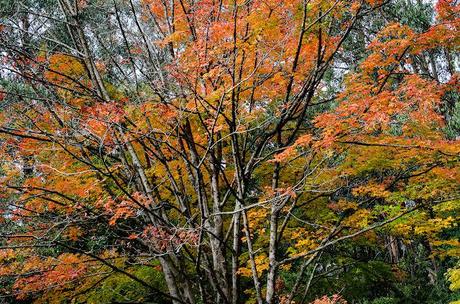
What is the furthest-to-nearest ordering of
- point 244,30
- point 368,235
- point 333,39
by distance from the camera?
point 368,235, point 333,39, point 244,30

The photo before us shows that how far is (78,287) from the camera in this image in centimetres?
809

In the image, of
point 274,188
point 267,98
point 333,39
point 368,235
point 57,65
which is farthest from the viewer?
point 368,235

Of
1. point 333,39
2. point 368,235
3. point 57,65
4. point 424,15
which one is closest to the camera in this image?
point 333,39

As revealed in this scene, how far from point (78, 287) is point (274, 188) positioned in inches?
191

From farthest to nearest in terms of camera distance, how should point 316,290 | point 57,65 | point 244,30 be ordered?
point 316,290, point 57,65, point 244,30

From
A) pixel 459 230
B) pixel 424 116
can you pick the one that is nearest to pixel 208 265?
pixel 424 116

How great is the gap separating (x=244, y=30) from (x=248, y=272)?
14.3 ft

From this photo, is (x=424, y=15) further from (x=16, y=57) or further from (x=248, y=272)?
(x=16, y=57)

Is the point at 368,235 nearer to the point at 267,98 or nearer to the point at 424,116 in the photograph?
the point at 424,116

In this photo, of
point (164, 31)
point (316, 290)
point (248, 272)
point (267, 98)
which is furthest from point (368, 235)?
point (164, 31)

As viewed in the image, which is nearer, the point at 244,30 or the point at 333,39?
the point at 244,30

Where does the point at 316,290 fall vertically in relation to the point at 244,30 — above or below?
below

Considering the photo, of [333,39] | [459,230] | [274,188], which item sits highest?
[333,39]

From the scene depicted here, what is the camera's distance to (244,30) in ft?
20.3
